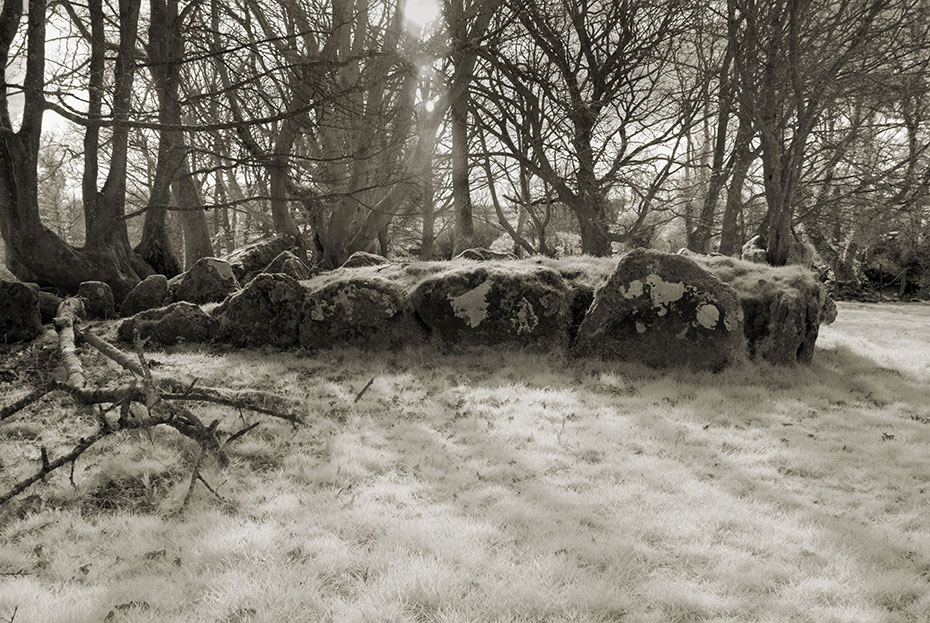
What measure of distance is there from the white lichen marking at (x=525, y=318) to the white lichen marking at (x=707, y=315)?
2.06 metres

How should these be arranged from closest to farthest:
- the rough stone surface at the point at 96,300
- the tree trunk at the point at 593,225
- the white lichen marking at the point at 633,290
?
the white lichen marking at the point at 633,290 < the rough stone surface at the point at 96,300 < the tree trunk at the point at 593,225

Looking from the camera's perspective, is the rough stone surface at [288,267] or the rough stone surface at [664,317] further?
the rough stone surface at [288,267]

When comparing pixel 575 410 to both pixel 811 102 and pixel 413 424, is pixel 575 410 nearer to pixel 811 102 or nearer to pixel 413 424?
pixel 413 424

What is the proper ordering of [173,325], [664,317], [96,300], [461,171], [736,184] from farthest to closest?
[736,184], [461,171], [96,300], [173,325], [664,317]

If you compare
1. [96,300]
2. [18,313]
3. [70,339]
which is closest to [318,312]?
[70,339]

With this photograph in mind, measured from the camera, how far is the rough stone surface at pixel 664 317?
703cm

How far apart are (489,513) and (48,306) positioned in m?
8.07

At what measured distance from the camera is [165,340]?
25.9ft

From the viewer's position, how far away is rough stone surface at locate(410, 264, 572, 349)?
7652mm

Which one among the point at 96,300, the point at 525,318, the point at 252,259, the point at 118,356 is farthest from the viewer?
the point at 252,259

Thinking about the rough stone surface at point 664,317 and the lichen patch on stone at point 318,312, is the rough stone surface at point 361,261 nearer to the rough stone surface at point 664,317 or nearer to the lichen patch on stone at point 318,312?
the lichen patch on stone at point 318,312

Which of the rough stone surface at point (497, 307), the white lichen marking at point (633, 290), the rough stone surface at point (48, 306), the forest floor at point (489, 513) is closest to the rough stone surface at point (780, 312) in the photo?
the forest floor at point (489, 513)

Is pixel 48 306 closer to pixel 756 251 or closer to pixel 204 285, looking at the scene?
pixel 204 285

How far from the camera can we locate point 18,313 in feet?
23.6
